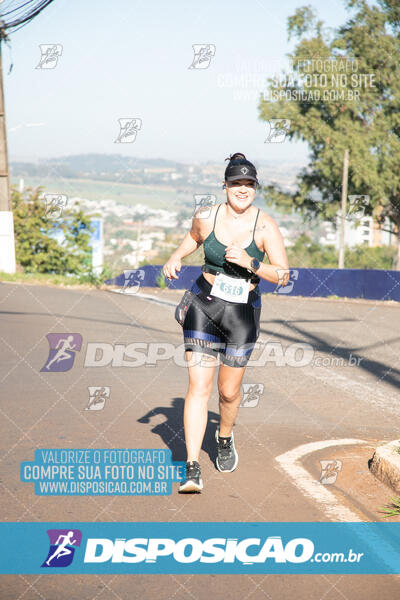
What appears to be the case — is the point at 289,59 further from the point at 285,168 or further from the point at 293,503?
the point at 293,503

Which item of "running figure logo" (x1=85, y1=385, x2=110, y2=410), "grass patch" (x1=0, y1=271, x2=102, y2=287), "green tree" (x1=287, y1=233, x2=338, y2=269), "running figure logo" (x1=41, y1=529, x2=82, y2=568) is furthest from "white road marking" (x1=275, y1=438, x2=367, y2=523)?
"green tree" (x1=287, y1=233, x2=338, y2=269)

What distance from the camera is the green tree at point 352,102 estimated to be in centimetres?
4372

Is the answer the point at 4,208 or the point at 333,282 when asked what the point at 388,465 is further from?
the point at 333,282

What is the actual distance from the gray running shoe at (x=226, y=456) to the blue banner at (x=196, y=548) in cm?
108

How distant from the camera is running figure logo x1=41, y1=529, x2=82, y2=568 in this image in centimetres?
370

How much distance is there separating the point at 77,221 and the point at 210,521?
30.5m

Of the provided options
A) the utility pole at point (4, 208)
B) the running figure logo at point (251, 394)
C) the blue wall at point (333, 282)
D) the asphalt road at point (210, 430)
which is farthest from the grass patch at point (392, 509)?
the blue wall at point (333, 282)

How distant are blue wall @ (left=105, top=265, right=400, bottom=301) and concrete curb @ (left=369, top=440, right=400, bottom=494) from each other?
23734 mm

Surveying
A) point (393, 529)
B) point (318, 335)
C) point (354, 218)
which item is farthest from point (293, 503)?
point (354, 218)

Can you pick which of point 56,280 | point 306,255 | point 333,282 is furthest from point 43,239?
point 306,255

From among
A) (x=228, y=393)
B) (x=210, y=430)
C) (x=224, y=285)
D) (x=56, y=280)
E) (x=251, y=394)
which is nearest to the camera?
(x=224, y=285)

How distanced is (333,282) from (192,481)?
2749cm

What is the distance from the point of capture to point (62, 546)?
384 centimetres

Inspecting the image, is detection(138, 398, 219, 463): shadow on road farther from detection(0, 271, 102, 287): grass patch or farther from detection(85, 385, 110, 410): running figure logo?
detection(0, 271, 102, 287): grass patch
